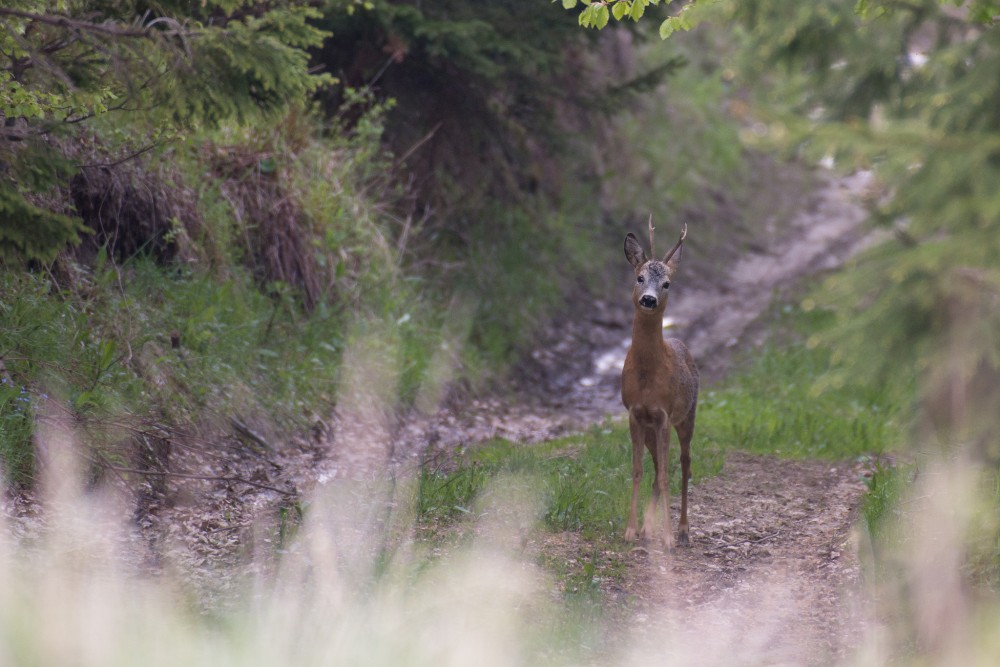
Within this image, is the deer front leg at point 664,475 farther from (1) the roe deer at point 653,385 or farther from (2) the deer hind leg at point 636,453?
(2) the deer hind leg at point 636,453

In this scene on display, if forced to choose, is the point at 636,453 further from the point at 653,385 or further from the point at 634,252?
the point at 634,252

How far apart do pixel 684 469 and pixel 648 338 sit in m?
1.00

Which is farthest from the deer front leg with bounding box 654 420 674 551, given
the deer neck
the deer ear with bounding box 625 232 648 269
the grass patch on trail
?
the deer ear with bounding box 625 232 648 269

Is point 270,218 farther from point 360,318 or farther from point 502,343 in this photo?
point 502,343

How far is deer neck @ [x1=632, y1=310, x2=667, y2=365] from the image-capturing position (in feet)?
23.1

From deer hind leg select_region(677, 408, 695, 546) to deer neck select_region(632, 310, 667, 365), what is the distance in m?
0.67

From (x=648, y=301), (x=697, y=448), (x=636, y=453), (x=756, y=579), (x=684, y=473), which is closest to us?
(x=756, y=579)

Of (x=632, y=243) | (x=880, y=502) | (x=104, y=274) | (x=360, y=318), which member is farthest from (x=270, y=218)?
(x=880, y=502)

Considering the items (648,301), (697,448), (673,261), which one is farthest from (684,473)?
(697,448)

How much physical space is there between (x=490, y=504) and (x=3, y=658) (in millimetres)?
3389

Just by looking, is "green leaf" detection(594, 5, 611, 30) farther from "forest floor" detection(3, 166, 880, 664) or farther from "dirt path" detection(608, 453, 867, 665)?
"dirt path" detection(608, 453, 867, 665)

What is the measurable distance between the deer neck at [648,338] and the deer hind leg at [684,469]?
26.5 inches

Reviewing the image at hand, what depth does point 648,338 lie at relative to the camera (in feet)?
23.1

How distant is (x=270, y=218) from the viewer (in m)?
10.0
